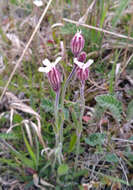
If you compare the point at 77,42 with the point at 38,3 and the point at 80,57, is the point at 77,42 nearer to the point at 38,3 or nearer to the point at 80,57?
the point at 80,57

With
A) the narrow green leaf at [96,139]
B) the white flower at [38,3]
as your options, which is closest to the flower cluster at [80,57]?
the narrow green leaf at [96,139]

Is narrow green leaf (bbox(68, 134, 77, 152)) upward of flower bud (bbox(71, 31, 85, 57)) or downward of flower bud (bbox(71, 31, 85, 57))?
downward

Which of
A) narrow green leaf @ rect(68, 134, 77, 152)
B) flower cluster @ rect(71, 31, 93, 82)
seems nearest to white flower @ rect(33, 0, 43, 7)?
flower cluster @ rect(71, 31, 93, 82)

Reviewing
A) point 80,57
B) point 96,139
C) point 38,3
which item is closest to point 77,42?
point 80,57

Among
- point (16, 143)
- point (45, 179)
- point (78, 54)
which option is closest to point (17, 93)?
point (16, 143)

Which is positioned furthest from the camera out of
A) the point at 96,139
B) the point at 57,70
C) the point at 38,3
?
the point at 38,3

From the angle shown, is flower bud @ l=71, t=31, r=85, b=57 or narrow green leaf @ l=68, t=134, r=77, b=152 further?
narrow green leaf @ l=68, t=134, r=77, b=152

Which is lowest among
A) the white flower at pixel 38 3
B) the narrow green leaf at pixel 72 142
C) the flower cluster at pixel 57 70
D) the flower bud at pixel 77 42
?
the narrow green leaf at pixel 72 142

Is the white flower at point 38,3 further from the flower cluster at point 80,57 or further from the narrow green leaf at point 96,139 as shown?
the narrow green leaf at point 96,139

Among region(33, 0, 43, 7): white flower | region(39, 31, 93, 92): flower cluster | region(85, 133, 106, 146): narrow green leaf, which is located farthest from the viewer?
region(33, 0, 43, 7): white flower

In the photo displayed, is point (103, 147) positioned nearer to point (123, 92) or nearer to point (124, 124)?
point (124, 124)

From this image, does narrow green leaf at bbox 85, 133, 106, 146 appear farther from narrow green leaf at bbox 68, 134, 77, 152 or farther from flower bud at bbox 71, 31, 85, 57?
flower bud at bbox 71, 31, 85, 57
